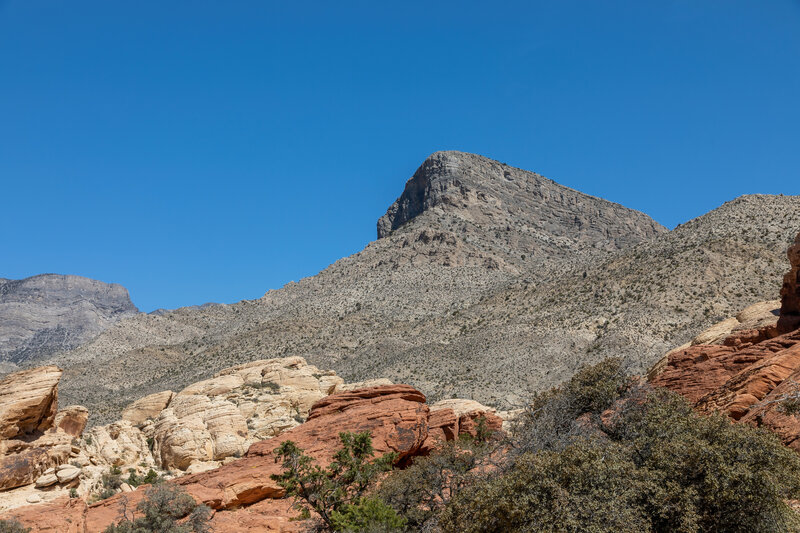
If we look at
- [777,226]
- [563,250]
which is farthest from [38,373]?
[563,250]

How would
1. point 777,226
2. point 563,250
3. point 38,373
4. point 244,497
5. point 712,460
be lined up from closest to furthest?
point 712,460 → point 244,497 → point 38,373 → point 777,226 → point 563,250

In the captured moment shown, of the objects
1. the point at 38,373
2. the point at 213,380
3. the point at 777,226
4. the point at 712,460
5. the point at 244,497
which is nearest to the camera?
the point at 712,460

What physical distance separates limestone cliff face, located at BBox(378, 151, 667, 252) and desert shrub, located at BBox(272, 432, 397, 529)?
120 metres

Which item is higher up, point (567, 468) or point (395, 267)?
point (395, 267)

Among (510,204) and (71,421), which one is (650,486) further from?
(510,204)

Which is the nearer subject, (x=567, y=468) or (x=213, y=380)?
(x=567, y=468)

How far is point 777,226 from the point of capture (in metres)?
78.1

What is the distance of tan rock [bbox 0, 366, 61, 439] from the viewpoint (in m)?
32.8

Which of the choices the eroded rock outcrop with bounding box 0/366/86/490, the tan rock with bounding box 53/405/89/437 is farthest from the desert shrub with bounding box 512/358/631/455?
the tan rock with bounding box 53/405/89/437

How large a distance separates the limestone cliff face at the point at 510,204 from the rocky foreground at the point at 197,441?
110924 mm

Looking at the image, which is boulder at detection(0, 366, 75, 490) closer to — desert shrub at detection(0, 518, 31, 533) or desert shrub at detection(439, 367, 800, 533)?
desert shrub at detection(0, 518, 31, 533)

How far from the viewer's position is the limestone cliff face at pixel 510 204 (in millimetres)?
155750

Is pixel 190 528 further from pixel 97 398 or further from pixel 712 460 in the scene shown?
pixel 97 398

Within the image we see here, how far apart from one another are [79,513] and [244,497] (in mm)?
6081
